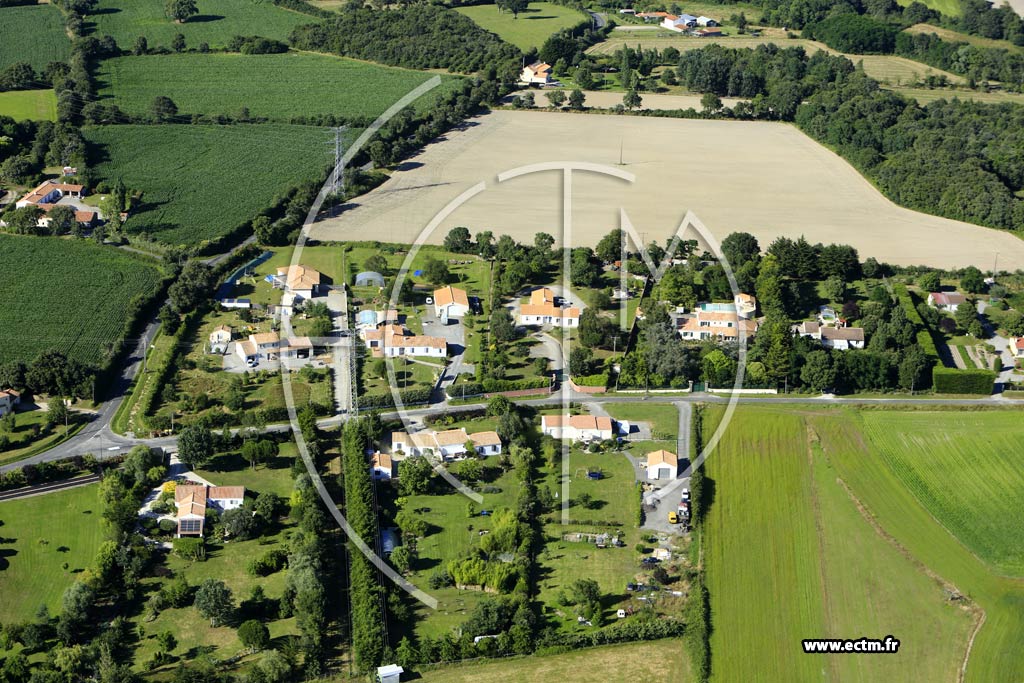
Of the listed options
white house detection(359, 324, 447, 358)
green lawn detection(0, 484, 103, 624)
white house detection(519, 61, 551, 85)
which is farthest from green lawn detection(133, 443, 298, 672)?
white house detection(519, 61, 551, 85)

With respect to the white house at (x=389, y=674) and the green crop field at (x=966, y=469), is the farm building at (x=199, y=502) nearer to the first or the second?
the white house at (x=389, y=674)

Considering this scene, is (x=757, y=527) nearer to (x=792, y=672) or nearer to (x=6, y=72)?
(x=792, y=672)

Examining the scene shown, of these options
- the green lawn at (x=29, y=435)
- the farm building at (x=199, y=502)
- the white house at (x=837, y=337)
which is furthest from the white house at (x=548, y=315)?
the green lawn at (x=29, y=435)

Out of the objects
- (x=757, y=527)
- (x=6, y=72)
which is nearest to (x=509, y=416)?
(x=757, y=527)

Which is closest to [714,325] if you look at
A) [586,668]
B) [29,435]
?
[586,668]

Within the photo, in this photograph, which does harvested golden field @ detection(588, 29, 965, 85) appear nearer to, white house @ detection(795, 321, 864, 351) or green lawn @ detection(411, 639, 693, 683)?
white house @ detection(795, 321, 864, 351)

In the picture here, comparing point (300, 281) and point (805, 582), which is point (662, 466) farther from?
point (300, 281)

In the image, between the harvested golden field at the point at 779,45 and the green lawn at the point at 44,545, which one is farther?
the harvested golden field at the point at 779,45

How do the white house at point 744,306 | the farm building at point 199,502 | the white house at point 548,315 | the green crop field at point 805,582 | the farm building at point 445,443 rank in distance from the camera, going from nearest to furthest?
the green crop field at point 805,582, the farm building at point 199,502, the farm building at point 445,443, the white house at point 548,315, the white house at point 744,306
